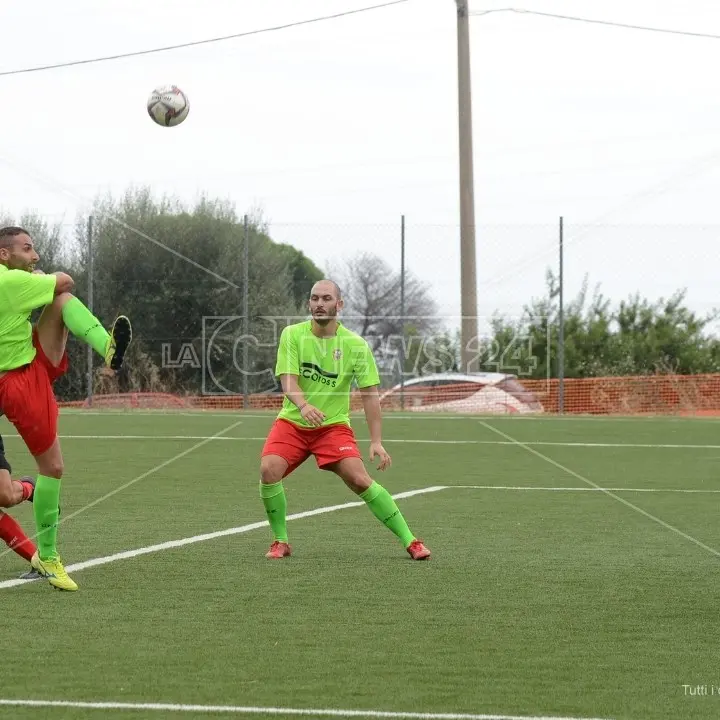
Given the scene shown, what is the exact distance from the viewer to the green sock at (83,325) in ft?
23.3

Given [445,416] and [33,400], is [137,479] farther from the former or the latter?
Result: [445,416]

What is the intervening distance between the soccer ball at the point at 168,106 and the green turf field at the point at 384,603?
5.42 metres

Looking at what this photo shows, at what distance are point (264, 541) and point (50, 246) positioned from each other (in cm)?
2371

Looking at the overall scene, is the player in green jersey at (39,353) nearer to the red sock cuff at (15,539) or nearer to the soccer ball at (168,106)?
the red sock cuff at (15,539)

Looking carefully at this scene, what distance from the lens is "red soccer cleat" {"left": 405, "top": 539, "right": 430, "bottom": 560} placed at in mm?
8570

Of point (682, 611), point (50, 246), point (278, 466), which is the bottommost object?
point (682, 611)

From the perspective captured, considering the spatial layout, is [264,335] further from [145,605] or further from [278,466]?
[145,605]

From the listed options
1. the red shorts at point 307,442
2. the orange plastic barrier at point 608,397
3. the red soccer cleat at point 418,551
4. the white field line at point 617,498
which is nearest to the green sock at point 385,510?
the red soccer cleat at point 418,551

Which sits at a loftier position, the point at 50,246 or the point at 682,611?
the point at 50,246

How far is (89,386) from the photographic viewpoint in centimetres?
2653

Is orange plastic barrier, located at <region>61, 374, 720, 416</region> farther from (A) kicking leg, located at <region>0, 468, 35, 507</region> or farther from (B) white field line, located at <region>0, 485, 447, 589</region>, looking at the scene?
(A) kicking leg, located at <region>0, 468, 35, 507</region>

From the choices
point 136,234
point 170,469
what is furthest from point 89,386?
point 170,469

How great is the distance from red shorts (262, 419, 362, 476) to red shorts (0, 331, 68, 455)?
169 cm

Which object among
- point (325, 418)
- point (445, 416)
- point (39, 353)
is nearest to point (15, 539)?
point (39, 353)
